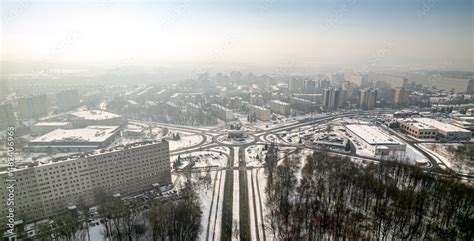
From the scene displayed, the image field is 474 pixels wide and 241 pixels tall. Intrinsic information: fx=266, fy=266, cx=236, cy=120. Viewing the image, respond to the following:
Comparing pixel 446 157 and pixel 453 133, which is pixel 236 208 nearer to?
pixel 446 157

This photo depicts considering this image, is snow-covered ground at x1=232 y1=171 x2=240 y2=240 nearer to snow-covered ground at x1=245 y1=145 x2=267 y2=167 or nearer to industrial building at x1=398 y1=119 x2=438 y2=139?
snow-covered ground at x1=245 y1=145 x2=267 y2=167

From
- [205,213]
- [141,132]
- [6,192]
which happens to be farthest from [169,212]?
[141,132]

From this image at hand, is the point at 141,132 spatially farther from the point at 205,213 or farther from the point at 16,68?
the point at 16,68

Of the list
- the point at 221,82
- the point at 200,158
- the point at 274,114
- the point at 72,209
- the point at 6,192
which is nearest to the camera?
the point at 6,192

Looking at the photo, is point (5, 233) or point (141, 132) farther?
point (141, 132)

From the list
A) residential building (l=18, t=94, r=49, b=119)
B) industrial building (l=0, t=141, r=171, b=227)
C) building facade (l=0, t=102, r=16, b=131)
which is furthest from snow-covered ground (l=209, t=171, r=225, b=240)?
residential building (l=18, t=94, r=49, b=119)

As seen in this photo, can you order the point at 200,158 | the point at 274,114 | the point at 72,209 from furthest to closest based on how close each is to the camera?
the point at 274,114 → the point at 200,158 → the point at 72,209

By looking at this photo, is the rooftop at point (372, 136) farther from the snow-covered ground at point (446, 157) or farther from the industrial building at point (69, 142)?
the industrial building at point (69, 142)
